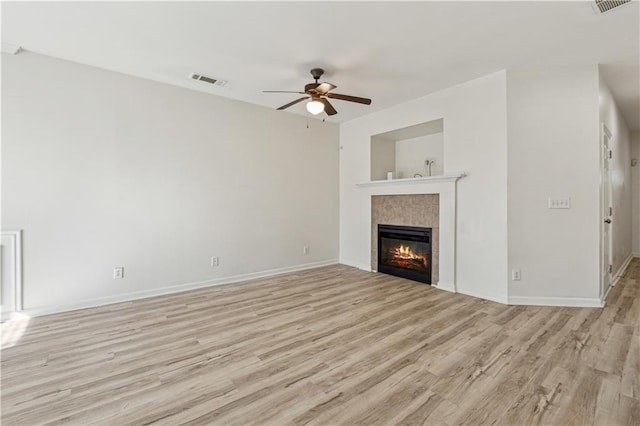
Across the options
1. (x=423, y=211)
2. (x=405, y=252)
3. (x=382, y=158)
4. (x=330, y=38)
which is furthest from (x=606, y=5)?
(x=405, y=252)

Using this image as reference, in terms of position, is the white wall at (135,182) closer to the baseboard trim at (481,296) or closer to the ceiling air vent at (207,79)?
the ceiling air vent at (207,79)

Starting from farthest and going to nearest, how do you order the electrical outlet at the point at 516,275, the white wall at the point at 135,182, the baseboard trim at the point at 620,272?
1. the baseboard trim at the point at 620,272
2. the electrical outlet at the point at 516,275
3. the white wall at the point at 135,182

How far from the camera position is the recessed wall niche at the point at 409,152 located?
4.92m

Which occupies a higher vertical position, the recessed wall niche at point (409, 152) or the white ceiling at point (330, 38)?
the white ceiling at point (330, 38)

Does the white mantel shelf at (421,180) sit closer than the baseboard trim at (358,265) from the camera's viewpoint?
Yes

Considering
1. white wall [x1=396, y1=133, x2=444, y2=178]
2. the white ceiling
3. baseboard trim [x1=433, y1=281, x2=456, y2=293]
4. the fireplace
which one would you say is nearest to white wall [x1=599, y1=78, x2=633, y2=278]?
the white ceiling

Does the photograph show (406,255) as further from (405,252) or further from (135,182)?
(135,182)

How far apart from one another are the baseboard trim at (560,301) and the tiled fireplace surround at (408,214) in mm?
1050

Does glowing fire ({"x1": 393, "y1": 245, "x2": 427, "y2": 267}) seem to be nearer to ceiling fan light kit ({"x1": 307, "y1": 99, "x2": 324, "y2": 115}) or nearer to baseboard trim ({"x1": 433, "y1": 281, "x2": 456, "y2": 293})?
baseboard trim ({"x1": 433, "y1": 281, "x2": 456, "y2": 293})

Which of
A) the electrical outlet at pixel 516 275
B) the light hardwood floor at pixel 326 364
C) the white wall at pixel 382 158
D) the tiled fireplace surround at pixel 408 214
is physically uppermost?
the white wall at pixel 382 158

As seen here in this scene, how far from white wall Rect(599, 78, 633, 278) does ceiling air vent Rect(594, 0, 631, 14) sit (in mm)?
1420

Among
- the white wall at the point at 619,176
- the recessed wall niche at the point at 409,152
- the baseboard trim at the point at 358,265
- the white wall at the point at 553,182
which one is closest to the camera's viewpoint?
the white wall at the point at 553,182

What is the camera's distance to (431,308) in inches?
131

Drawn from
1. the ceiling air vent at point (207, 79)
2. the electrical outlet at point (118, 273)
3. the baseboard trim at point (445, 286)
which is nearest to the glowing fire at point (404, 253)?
the baseboard trim at point (445, 286)
